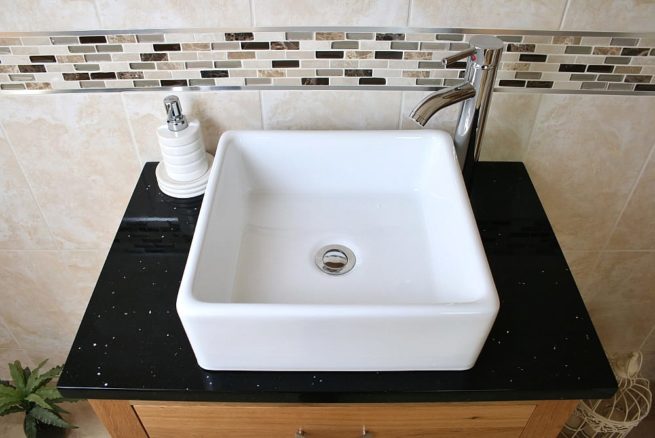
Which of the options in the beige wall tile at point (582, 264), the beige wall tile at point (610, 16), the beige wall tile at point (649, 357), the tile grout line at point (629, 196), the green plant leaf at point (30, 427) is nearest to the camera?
the beige wall tile at point (610, 16)

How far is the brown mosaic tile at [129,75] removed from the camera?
1020 millimetres

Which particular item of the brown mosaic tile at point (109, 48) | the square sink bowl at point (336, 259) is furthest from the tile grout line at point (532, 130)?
the brown mosaic tile at point (109, 48)

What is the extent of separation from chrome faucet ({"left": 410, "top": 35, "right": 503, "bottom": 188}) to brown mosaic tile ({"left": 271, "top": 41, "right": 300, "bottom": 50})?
0.88ft

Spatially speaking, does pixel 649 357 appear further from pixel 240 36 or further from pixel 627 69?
pixel 240 36

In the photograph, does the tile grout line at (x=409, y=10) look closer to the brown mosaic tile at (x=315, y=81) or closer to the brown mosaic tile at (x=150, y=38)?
the brown mosaic tile at (x=315, y=81)

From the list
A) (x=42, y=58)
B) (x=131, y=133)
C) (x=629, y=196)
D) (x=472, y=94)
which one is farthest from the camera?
(x=629, y=196)

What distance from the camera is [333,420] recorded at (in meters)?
0.85

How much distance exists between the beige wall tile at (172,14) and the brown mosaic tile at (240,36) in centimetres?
2

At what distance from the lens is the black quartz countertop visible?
777mm

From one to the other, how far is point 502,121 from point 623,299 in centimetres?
69

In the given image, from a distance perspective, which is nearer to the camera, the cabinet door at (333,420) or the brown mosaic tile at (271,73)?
the cabinet door at (333,420)

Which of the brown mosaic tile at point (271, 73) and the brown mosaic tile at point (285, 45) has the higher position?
the brown mosaic tile at point (285, 45)

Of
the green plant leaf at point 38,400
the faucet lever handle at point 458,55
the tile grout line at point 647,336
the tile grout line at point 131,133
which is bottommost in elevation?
the green plant leaf at point 38,400

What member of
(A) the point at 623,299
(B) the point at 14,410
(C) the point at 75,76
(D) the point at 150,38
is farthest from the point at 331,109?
(B) the point at 14,410
